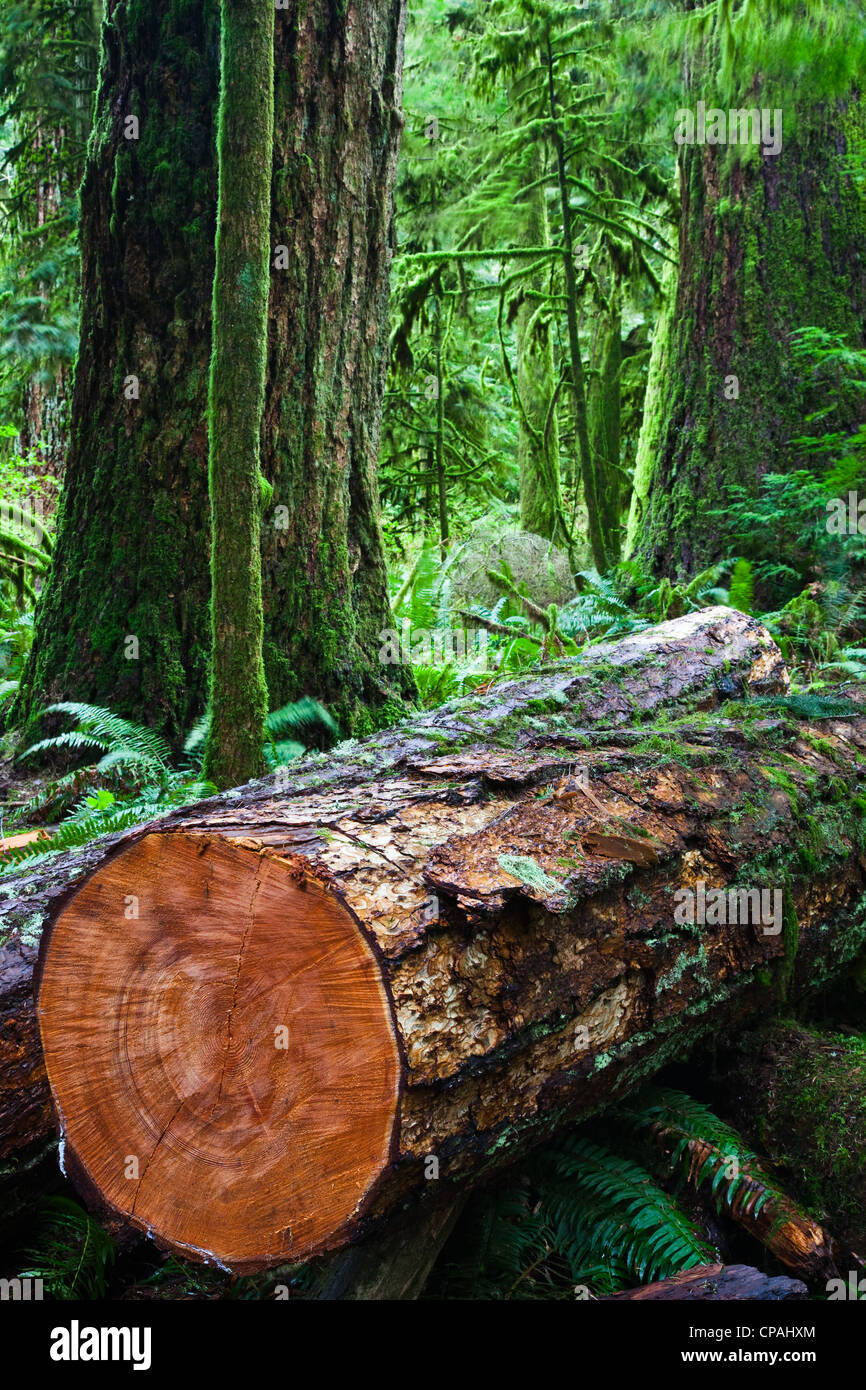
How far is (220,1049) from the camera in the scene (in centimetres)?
183

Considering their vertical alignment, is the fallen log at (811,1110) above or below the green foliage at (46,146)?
below

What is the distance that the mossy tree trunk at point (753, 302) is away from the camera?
7188mm

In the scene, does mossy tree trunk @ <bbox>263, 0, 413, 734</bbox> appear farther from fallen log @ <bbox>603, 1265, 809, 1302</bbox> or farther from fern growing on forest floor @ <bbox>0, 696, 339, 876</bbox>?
fallen log @ <bbox>603, 1265, 809, 1302</bbox>

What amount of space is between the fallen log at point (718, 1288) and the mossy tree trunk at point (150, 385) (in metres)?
3.45

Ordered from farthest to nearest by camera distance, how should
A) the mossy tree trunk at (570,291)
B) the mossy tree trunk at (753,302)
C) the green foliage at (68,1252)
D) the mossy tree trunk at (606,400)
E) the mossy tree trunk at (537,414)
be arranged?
the mossy tree trunk at (606,400) < the mossy tree trunk at (537,414) < the mossy tree trunk at (570,291) < the mossy tree trunk at (753,302) < the green foliage at (68,1252)

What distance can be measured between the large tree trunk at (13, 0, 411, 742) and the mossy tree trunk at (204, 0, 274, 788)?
0.90m

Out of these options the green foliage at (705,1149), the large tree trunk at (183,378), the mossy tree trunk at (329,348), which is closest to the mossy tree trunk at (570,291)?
the mossy tree trunk at (329,348)

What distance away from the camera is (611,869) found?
212 centimetres

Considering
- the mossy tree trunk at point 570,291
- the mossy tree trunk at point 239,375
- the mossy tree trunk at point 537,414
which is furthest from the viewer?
the mossy tree trunk at point 537,414

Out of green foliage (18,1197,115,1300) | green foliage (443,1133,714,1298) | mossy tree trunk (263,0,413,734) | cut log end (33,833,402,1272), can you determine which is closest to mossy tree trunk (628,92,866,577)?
mossy tree trunk (263,0,413,734)

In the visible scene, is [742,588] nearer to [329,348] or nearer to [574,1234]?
[329,348]

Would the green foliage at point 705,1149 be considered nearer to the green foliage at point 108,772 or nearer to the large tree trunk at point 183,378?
the green foliage at point 108,772

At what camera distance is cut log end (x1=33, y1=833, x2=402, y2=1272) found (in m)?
1.69

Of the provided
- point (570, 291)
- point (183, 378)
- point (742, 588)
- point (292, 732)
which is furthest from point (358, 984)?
point (570, 291)
